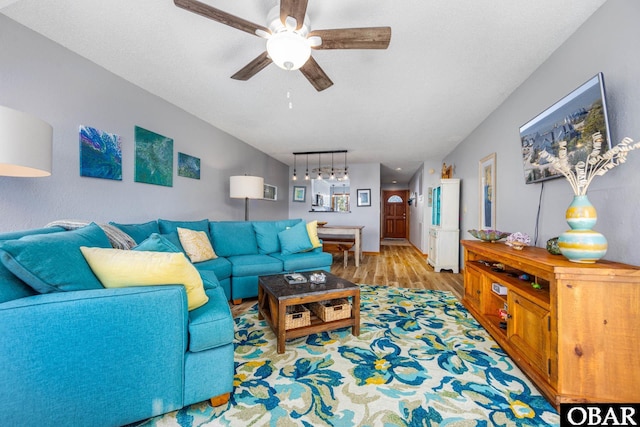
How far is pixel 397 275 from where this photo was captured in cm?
438

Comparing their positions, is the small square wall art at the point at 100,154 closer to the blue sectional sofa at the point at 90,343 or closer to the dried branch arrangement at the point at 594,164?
the blue sectional sofa at the point at 90,343

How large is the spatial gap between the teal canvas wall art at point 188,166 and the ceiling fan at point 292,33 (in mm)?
2420

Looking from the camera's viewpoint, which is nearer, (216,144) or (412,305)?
(412,305)

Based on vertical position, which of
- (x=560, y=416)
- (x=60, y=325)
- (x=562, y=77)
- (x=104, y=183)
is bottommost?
(x=560, y=416)

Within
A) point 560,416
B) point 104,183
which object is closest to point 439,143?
point 560,416

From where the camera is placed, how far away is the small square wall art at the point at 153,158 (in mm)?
2852

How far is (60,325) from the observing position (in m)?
1.03

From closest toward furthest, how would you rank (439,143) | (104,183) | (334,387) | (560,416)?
(560,416), (334,387), (104,183), (439,143)

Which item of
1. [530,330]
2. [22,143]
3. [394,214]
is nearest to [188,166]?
[22,143]

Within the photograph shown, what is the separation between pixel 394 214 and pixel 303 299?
9.46 metres

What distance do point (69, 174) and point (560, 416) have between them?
3.78 meters

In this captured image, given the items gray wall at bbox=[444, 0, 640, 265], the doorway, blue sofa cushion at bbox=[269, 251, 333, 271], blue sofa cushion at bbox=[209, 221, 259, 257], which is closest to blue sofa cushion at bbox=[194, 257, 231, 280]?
blue sofa cushion at bbox=[209, 221, 259, 257]

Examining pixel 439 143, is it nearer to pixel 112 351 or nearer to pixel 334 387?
pixel 334 387

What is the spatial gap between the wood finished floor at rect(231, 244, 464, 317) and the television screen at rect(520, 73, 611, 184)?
1.76m
